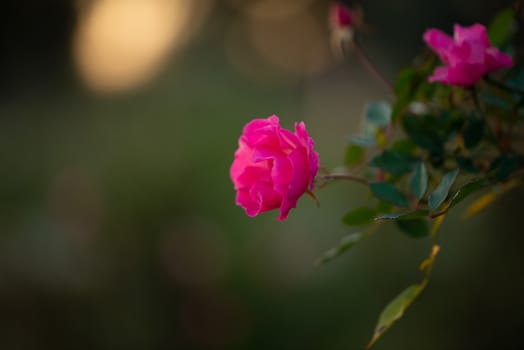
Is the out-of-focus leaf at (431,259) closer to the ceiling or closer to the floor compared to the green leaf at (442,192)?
closer to the floor

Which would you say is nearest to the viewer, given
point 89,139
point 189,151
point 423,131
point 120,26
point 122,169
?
point 423,131

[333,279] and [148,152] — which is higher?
[148,152]

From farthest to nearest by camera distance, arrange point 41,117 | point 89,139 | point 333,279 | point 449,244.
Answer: point 41,117 → point 89,139 → point 333,279 → point 449,244

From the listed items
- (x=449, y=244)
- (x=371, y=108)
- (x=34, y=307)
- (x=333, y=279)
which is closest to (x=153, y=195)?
(x=34, y=307)

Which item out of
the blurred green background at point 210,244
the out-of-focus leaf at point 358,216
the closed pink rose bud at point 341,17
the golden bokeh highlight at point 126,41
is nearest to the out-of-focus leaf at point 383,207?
the out-of-focus leaf at point 358,216

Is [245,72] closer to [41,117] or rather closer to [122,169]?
[41,117]

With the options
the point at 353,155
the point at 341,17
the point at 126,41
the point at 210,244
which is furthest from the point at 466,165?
the point at 126,41

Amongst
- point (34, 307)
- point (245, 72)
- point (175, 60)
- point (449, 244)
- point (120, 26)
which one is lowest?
point (449, 244)

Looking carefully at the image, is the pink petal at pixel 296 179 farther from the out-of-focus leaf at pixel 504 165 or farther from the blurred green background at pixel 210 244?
the blurred green background at pixel 210 244
